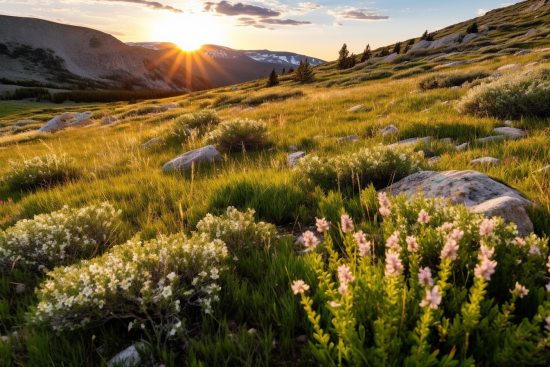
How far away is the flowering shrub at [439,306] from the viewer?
133 cm

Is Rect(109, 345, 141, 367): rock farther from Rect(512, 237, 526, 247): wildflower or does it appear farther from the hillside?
Rect(512, 237, 526, 247): wildflower

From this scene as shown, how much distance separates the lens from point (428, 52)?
54.9m

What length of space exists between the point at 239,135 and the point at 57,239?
5317 mm

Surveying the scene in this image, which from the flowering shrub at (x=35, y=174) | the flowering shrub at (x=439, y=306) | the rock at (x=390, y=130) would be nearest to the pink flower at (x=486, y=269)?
the flowering shrub at (x=439, y=306)

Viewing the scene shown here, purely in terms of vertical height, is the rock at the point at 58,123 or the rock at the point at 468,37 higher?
the rock at the point at 468,37

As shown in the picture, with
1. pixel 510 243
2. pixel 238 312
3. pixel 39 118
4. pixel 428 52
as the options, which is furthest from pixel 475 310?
pixel 428 52

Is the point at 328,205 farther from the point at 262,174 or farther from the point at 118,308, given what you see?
the point at 118,308

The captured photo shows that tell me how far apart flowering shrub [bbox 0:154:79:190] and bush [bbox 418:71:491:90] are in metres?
16.6

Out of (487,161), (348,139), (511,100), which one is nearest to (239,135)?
(348,139)

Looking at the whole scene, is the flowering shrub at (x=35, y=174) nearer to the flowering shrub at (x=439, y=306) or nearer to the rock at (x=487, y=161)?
the flowering shrub at (x=439, y=306)

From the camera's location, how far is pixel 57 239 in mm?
3078

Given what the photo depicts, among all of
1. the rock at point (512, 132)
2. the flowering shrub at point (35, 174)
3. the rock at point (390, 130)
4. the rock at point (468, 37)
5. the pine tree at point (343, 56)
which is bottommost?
the flowering shrub at point (35, 174)

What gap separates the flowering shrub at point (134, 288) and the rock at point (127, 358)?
166 mm

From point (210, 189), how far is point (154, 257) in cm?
242
